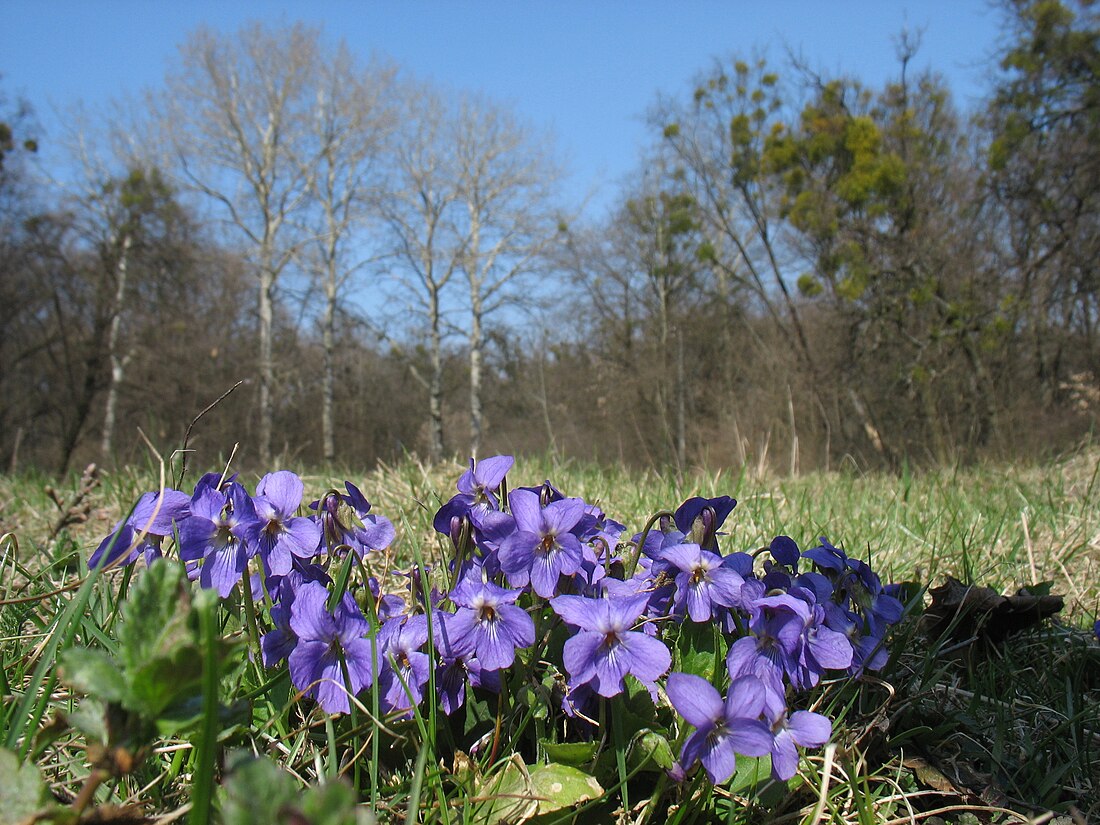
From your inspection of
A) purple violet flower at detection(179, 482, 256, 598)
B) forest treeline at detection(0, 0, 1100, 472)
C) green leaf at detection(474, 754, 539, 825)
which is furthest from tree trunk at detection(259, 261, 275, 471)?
green leaf at detection(474, 754, 539, 825)

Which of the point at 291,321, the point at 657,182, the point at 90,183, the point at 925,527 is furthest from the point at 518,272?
the point at 925,527

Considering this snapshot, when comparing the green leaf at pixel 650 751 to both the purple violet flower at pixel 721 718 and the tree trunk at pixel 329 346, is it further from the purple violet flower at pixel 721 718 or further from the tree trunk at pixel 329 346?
the tree trunk at pixel 329 346

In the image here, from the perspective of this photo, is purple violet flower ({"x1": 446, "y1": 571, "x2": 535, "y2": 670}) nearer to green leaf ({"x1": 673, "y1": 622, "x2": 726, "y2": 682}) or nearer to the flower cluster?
the flower cluster

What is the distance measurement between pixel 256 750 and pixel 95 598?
2.65ft

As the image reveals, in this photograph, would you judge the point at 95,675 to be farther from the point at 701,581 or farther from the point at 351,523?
the point at 701,581

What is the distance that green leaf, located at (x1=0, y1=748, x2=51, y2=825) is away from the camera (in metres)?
0.63

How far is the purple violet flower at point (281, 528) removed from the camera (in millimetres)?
1035

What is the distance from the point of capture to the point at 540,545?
1027 mm

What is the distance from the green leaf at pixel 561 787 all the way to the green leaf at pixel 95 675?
0.55 meters

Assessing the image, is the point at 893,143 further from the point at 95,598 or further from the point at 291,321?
the point at 291,321

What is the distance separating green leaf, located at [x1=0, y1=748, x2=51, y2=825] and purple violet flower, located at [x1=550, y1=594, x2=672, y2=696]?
1.81 ft

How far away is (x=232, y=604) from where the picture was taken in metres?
1.12

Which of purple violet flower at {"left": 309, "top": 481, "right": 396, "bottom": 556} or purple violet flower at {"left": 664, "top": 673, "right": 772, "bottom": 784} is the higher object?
purple violet flower at {"left": 309, "top": 481, "right": 396, "bottom": 556}

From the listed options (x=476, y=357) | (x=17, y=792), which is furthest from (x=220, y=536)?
(x=476, y=357)
